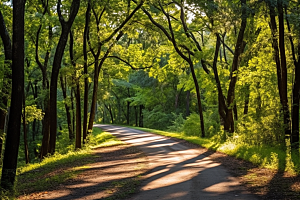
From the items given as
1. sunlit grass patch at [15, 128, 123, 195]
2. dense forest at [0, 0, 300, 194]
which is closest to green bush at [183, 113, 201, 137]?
dense forest at [0, 0, 300, 194]

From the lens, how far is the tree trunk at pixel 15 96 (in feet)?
28.6

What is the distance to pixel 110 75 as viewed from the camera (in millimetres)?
28438

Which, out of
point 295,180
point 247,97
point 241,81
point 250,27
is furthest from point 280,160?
point 247,97

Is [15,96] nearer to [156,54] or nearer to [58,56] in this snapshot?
[58,56]

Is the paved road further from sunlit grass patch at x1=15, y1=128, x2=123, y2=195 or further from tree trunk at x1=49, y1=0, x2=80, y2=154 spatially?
tree trunk at x1=49, y1=0, x2=80, y2=154

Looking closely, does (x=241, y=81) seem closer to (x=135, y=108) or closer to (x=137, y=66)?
(x=137, y=66)

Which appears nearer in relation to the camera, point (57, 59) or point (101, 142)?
point (57, 59)

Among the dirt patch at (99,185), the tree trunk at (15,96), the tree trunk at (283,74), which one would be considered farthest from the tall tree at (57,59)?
the tree trunk at (283,74)

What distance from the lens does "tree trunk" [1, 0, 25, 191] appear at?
28.6ft

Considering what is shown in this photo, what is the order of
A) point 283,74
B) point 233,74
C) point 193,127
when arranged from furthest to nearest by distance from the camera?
1. point 193,127
2. point 233,74
3. point 283,74

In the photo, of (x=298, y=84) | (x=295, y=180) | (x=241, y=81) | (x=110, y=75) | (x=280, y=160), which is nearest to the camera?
(x=295, y=180)

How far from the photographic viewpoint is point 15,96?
873 cm

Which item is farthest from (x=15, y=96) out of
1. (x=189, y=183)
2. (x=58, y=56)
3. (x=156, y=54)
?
(x=156, y=54)

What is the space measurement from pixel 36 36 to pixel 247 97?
16071 millimetres
